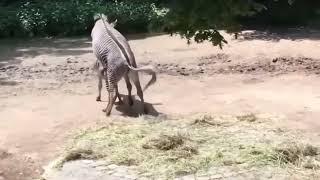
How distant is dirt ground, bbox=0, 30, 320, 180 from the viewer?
273 inches

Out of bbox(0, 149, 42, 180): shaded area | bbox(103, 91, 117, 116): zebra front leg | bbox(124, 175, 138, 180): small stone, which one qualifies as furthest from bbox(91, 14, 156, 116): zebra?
bbox(124, 175, 138, 180): small stone

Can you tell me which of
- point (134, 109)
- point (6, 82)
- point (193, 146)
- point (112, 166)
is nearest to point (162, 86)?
point (134, 109)

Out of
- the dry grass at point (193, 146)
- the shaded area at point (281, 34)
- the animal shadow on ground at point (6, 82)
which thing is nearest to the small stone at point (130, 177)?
the dry grass at point (193, 146)

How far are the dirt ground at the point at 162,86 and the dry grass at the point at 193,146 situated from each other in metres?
0.55

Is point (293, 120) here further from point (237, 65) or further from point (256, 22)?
point (256, 22)

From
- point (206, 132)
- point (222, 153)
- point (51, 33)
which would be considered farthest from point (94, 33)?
point (51, 33)

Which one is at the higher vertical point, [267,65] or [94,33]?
[94,33]

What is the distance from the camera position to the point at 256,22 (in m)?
15.5

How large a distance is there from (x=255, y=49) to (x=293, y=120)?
16.1 ft

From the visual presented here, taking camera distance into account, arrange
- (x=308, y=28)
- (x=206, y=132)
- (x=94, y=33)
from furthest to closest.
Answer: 1. (x=308, y=28)
2. (x=94, y=33)
3. (x=206, y=132)

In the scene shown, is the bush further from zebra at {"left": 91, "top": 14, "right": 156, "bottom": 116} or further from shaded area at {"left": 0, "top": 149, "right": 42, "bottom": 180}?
shaded area at {"left": 0, "top": 149, "right": 42, "bottom": 180}

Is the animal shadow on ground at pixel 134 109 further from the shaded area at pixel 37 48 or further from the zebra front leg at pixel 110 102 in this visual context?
the shaded area at pixel 37 48

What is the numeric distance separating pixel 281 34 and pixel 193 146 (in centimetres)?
842

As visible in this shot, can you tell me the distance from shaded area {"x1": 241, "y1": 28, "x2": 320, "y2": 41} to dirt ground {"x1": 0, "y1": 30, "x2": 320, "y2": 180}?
0.08 feet
